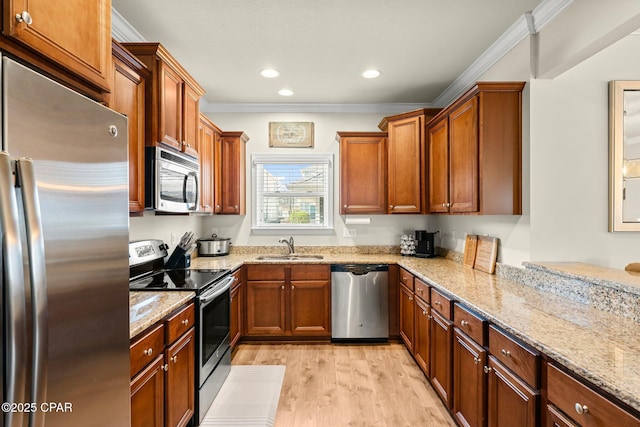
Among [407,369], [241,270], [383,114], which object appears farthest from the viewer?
[383,114]

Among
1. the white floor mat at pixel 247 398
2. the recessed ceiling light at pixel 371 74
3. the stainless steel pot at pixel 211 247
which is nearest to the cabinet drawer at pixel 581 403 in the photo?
the white floor mat at pixel 247 398

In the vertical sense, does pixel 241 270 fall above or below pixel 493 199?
below

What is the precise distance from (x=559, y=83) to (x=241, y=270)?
10.2ft

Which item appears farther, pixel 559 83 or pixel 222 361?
pixel 222 361

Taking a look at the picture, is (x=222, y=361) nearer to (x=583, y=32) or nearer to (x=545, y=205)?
(x=545, y=205)

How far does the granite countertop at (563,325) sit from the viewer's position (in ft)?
3.53

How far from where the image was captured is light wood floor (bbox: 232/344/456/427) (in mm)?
2354

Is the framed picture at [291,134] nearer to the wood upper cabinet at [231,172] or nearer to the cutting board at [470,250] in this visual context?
the wood upper cabinet at [231,172]

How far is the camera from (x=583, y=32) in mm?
1987

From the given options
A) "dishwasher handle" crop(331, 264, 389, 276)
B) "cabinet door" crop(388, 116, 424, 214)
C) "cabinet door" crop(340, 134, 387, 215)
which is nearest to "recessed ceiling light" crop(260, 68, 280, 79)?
"cabinet door" crop(340, 134, 387, 215)

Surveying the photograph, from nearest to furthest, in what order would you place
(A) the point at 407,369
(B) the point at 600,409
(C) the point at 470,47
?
1. (B) the point at 600,409
2. (C) the point at 470,47
3. (A) the point at 407,369

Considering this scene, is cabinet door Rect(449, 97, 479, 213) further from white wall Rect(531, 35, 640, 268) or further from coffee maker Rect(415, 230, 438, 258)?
coffee maker Rect(415, 230, 438, 258)

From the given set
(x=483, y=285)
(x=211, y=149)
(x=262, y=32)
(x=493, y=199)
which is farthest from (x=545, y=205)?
(x=211, y=149)

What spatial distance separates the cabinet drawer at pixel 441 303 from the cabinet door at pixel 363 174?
1542 millimetres
